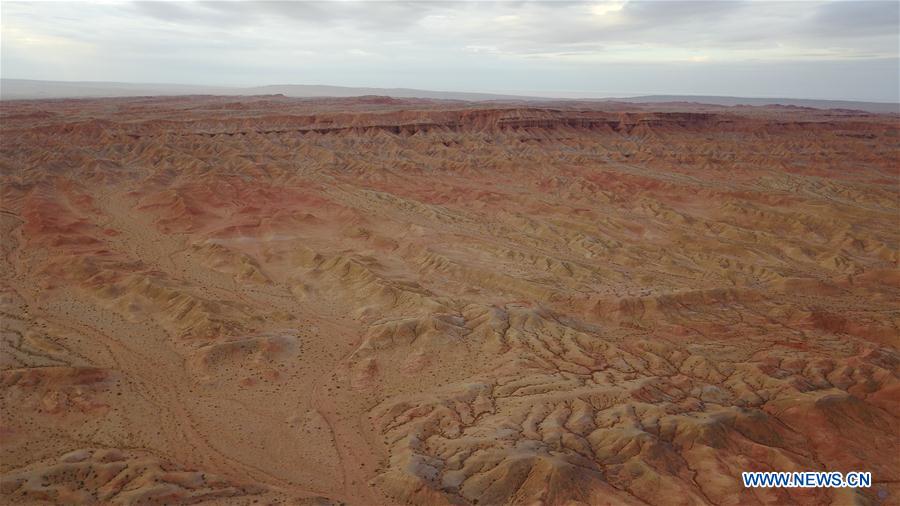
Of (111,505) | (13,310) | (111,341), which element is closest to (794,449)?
(111,505)

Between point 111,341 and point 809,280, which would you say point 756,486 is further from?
point 111,341

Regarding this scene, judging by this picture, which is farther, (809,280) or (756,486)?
(809,280)

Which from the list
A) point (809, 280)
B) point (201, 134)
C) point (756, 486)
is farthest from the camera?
point (201, 134)

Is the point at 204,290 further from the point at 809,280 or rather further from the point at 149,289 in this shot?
the point at 809,280

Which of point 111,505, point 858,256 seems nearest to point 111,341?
point 111,505

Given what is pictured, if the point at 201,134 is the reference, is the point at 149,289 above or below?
below

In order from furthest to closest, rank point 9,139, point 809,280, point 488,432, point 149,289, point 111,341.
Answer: point 9,139
point 809,280
point 149,289
point 111,341
point 488,432
